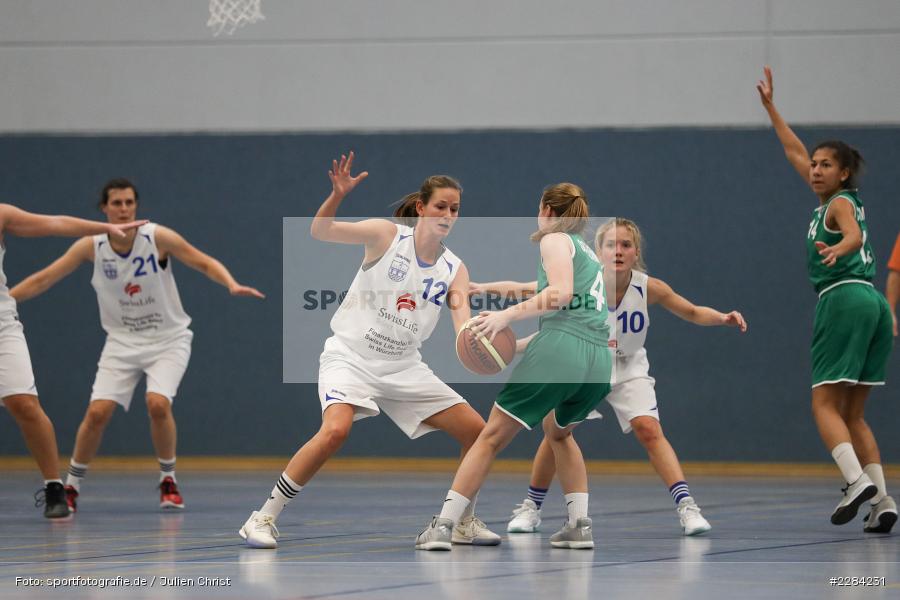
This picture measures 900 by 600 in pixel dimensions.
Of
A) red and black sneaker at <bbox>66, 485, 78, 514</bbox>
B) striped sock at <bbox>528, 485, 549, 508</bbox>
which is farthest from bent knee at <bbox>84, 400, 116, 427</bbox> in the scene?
striped sock at <bbox>528, 485, 549, 508</bbox>

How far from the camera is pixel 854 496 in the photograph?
18.9 feet

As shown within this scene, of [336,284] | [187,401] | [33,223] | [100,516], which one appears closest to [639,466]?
[336,284]

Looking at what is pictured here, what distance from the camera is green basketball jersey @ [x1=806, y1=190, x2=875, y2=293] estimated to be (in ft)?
20.0

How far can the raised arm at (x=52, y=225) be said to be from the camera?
6.09 meters

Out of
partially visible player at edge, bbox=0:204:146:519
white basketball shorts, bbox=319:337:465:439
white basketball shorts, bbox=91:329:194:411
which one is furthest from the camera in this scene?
white basketball shorts, bbox=91:329:194:411

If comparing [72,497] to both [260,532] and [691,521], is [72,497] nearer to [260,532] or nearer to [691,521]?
[260,532]

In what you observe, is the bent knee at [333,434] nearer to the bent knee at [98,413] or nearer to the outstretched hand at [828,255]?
the outstretched hand at [828,255]

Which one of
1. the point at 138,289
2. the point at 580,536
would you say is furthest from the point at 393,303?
the point at 138,289

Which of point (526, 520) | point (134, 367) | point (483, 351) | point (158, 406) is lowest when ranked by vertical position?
point (526, 520)

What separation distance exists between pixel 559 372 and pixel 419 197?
42.8 inches

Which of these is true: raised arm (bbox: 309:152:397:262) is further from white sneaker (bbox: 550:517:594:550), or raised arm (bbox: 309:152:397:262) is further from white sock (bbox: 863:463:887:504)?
white sock (bbox: 863:463:887:504)

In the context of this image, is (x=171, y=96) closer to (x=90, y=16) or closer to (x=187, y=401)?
(x=90, y=16)

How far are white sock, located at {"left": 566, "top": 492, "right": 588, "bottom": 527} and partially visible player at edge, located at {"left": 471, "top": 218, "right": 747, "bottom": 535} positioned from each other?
695 mm

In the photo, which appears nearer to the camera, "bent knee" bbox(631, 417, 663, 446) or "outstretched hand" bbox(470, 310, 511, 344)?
"outstretched hand" bbox(470, 310, 511, 344)
